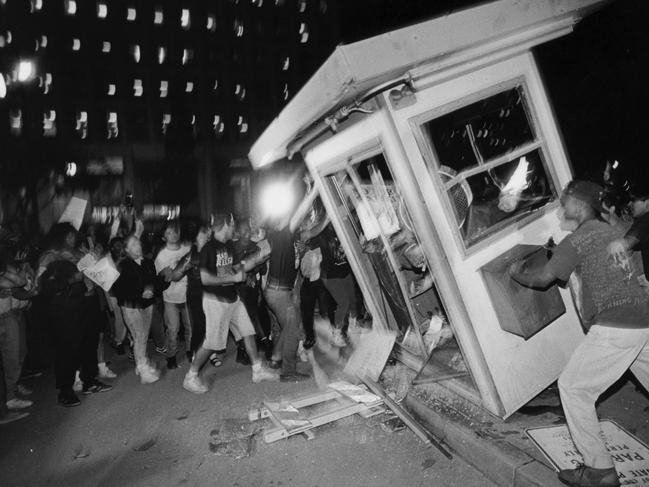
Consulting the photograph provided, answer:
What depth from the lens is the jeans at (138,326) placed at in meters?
6.15

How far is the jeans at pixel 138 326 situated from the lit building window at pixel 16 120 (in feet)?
112

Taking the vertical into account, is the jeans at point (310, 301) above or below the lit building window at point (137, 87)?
below

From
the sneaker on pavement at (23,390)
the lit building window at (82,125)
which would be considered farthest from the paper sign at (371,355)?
the lit building window at (82,125)

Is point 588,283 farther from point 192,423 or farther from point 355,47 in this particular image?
point 192,423

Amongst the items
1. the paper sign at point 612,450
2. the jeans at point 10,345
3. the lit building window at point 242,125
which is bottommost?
the paper sign at point 612,450

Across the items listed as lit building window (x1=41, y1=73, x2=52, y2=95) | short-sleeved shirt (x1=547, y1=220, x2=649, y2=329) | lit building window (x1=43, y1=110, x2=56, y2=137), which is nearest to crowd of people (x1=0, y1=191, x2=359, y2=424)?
short-sleeved shirt (x1=547, y1=220, x2=649, y2=329)

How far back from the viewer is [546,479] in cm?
310

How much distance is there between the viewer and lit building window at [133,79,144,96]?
123 feet

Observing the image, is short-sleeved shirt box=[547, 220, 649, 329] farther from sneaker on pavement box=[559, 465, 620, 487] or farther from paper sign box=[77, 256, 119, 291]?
paper sign box=[77, 256, 119, 291]

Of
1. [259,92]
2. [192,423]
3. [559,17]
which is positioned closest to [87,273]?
[192,423]

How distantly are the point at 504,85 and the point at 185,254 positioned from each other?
16.0ft

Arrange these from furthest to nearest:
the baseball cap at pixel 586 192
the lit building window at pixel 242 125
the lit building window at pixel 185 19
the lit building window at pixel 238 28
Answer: the lit building window at pixel 238 28
the lit building window at pixel 185 19
the lit building window at pixel 242 125
the baseball cap at pixel 586 192

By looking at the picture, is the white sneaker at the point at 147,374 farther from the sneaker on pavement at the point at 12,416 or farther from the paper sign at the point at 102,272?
the sneaker on pavement at the point at 12,416

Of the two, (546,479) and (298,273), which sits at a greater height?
(298,273)
